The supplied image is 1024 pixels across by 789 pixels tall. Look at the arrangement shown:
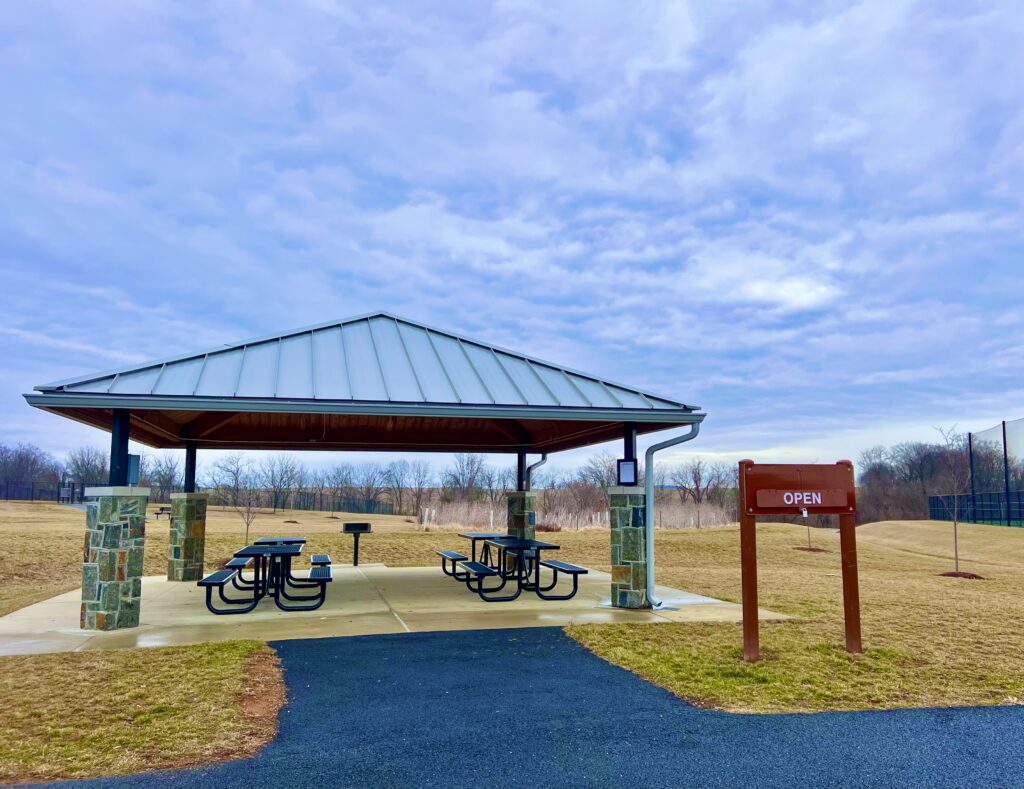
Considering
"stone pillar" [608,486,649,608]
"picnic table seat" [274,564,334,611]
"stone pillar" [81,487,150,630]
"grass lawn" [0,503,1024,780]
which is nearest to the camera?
"grass lawn" [0,503,1024,780]

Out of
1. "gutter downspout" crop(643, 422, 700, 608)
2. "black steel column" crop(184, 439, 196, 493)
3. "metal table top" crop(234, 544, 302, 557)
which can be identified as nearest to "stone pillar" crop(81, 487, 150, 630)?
"metal table top" crop(234, 544, 302, 557)

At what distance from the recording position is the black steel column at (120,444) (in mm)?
7980

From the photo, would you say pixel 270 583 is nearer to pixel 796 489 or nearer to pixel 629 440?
pixel 629 440

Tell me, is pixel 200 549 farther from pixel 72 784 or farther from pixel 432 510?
pixel 432 510

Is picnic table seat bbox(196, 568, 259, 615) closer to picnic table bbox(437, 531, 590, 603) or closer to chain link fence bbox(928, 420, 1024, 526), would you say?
picnic table bbox(437, 531, 590, 603)

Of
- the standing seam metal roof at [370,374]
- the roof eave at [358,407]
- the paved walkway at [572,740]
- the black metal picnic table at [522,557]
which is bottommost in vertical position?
the paved walkway at [572,740]

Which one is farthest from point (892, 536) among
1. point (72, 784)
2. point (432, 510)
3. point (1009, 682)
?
point (72, 784)

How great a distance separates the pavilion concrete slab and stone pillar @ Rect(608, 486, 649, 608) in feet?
0.98

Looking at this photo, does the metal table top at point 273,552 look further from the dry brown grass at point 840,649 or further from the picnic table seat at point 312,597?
the dry brown grass at point 840,649

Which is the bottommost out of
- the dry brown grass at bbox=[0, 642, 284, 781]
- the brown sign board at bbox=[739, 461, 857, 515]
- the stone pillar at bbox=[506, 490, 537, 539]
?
the dry brown grass at bbox=[0, 642, 284, 781]

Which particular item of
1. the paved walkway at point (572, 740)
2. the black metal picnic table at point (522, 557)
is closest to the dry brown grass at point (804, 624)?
the paved walkway at point (572, 740)

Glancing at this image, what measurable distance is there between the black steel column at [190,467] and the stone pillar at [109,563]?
15.1 feet

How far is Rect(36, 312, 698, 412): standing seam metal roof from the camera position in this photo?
816 centimetres

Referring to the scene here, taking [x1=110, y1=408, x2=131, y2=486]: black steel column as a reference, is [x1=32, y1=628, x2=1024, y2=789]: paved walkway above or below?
below
